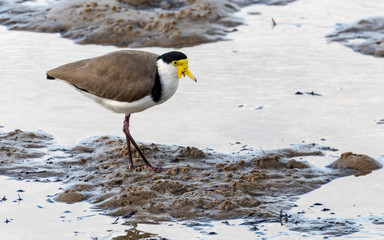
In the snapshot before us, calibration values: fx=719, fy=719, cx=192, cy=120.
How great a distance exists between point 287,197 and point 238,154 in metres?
1.07

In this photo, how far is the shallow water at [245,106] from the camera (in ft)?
21.1

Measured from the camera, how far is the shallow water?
253 inches

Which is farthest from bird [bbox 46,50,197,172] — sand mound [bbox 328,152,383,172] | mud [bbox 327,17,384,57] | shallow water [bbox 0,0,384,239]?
mud [bbox 327,17,384,57]

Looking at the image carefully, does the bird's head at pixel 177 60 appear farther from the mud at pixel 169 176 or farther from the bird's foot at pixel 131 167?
the bird's foot at pixel 131 167

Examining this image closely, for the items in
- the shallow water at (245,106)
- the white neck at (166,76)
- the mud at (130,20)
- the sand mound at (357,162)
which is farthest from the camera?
the mud at (130,20)

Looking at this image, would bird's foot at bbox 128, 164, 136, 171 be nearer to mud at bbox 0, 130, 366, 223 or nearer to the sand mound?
mud at bbox 0, 130, 366, 223

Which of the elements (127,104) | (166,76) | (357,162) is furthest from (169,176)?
(357,162)

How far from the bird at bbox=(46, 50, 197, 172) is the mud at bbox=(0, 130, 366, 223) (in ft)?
0.97

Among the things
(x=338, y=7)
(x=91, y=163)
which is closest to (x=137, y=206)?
(x=91, y=163)

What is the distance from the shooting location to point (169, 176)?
6949 millimetres

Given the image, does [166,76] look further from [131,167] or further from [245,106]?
[245,106]

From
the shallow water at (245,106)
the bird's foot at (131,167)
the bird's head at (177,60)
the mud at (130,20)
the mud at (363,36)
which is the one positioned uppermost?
the bird's head at (177,60)

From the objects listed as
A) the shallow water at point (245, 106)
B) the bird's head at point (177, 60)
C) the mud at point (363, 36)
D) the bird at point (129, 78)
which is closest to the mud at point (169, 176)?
the shallow water at point (245, 106)

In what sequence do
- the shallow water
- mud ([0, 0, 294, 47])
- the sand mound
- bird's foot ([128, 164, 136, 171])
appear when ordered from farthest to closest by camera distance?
mud ([0, 0, 294, 47]) < bird's foot ([128, 164, 136, 171]) < the sand mound < the shallow water
